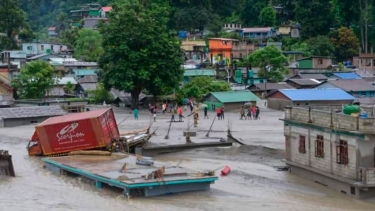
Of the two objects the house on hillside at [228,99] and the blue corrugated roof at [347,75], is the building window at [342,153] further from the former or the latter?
the blue corrugated roof at [347,75]

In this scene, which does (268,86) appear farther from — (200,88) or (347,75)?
(347,75)

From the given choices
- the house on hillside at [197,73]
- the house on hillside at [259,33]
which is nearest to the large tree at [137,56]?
the house on hillside at [197,73]

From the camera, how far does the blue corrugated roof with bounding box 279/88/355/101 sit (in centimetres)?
5194

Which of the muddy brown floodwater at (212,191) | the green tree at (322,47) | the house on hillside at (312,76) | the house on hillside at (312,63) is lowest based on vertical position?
the muddy brown floodwater at (212,191)

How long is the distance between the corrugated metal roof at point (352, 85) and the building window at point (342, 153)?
33770 mm

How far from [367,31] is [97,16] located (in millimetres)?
37444

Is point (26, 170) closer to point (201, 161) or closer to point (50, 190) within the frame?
point (50, 190)

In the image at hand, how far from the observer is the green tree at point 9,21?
86.1m

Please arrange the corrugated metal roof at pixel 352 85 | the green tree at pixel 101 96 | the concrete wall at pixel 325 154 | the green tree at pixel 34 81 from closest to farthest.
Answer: the concrete wall at pixel 325 154, the green tree at pixel 34 81, the green tree at pixel 101 96, the corrugated metal roof at pixel 352 85

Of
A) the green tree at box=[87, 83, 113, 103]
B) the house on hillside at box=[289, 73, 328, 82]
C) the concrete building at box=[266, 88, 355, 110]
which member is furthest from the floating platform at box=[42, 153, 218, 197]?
the house on hillside at box=[289, 73, 328, 82]

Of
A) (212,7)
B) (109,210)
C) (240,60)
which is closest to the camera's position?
(109,210)

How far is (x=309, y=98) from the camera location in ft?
170

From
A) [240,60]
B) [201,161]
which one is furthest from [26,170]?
[240,60]

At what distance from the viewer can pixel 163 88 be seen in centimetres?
5378
